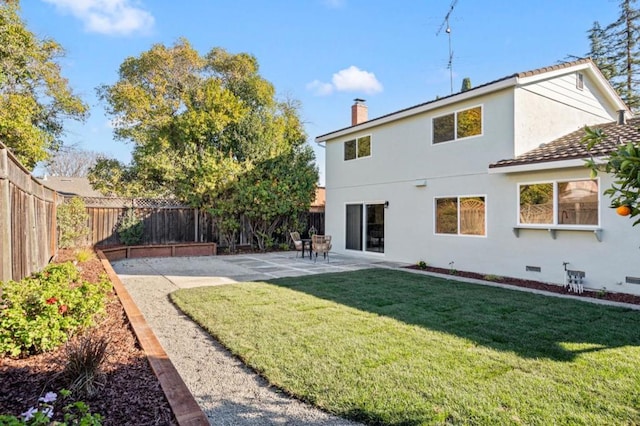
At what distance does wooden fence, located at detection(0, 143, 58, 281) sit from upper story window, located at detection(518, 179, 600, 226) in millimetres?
10064

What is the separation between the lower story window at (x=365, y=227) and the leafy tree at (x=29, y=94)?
1096 cm

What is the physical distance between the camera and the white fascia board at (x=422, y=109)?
9627 mm

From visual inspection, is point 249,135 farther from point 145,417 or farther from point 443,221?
point 145,417

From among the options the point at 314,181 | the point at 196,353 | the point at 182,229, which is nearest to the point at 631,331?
the point at 196,353

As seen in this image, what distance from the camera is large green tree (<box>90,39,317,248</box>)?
15391mm

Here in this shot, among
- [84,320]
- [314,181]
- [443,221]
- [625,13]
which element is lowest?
[84,320]

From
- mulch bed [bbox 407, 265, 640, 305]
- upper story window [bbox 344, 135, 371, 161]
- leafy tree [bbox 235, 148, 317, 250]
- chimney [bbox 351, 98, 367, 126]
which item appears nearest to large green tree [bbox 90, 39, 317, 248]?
leafy tree [bbox 235, 148, 317, 250]

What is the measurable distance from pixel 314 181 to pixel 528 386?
46.4 ft

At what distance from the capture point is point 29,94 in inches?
608

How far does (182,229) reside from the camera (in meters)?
15.8

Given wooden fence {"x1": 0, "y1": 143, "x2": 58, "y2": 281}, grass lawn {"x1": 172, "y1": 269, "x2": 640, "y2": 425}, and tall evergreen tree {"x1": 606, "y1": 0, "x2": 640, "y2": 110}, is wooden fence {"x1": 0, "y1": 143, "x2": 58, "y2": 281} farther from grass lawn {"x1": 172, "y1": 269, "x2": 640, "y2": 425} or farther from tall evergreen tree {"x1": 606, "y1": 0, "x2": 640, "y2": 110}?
tall evergreen tree {"x1": 606, "y1": 0, "x2": 640, "y2": 110}

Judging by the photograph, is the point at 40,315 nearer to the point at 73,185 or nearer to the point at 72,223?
the point at 72,223

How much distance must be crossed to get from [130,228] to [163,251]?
1587 millimetres

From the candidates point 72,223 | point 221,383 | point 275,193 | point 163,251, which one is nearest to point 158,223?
point 163,251
